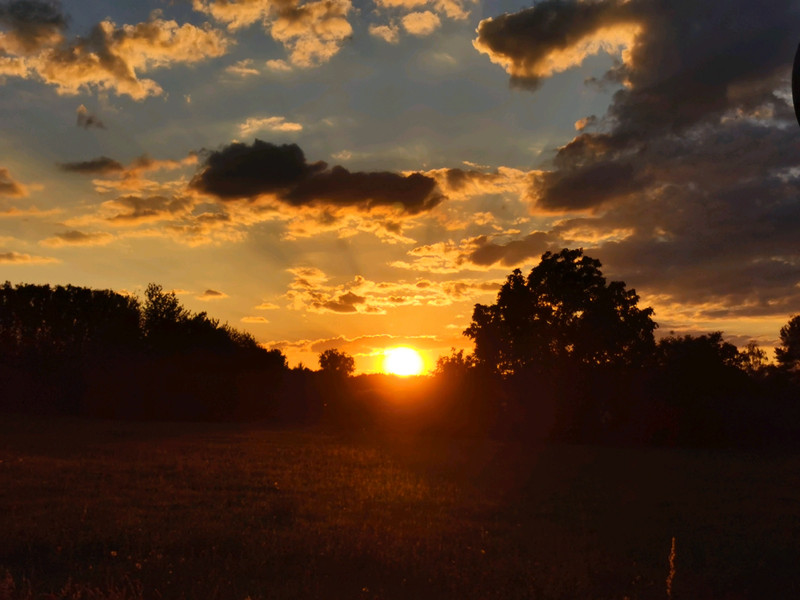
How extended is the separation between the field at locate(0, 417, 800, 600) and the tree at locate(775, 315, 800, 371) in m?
66.9

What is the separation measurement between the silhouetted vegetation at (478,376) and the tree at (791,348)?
72.5 ft

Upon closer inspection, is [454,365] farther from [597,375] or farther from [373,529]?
[373,529]

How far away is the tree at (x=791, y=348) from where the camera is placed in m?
89.6

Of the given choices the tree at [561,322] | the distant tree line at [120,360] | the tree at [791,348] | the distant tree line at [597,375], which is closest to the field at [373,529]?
the distant tree line at [597,375]

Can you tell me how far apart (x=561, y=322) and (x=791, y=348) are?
44.7 meters

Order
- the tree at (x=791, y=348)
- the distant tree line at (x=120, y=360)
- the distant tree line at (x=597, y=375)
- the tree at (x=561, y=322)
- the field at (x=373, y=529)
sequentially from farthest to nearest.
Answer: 1. the tree at (x=791, y=348)
2. the distant tree line at (x=120, y=360)
3. the tree at (x=561, y=322)
4. the distant tree line at (x=597, y=375)
5. the field at (x=373, y=529)

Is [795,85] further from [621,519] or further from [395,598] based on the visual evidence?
[621,519]

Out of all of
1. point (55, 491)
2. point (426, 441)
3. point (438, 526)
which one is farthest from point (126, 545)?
point (426, 441)

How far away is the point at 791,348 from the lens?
9088 centimetres

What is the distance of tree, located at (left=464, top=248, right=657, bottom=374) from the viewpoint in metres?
60.9

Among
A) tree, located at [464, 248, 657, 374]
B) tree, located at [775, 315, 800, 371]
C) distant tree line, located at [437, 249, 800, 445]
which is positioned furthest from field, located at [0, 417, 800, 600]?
tree, located at [775, 315, 800, 371]

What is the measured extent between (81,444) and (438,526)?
25.3m

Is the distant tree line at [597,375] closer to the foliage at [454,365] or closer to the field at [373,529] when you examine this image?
the foliage at [454,365]

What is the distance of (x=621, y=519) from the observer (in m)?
18.2
